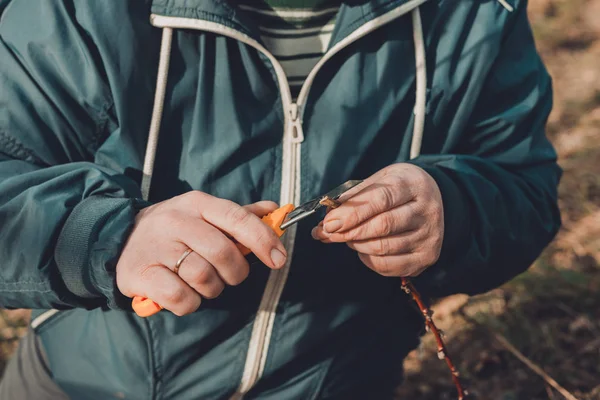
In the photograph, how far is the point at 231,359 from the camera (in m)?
1.61

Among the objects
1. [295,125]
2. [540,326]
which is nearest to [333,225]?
[295,125]

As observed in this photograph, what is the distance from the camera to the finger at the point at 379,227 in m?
1.29

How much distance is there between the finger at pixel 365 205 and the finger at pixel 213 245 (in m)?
0.18

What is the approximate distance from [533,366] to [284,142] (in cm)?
114

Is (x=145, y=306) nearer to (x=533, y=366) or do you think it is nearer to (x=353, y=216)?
(x=353, y=216)

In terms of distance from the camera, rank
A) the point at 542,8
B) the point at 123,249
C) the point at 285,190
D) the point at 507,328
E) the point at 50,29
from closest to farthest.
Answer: the point at 123,249
the point at 50,29
the point at 285,190
the point at 507,328
the point at 542,8

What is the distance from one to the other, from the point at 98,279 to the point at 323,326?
1.91ft

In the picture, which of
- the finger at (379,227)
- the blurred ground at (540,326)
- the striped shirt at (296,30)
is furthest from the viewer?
the blurred ground at (540,326)

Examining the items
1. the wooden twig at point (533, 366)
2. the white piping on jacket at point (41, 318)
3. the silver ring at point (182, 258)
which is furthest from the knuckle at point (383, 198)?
the wooden twig at point (533, 366)

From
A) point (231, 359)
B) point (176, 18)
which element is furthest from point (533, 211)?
point (176, 18)

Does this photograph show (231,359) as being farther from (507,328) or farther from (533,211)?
(507,328)

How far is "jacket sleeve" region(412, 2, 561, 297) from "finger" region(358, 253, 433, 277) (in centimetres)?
13

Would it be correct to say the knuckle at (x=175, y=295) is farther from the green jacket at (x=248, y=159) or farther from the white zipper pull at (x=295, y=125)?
the white zipper pull at (x=295, y=125)

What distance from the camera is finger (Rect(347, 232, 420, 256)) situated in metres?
1.34
